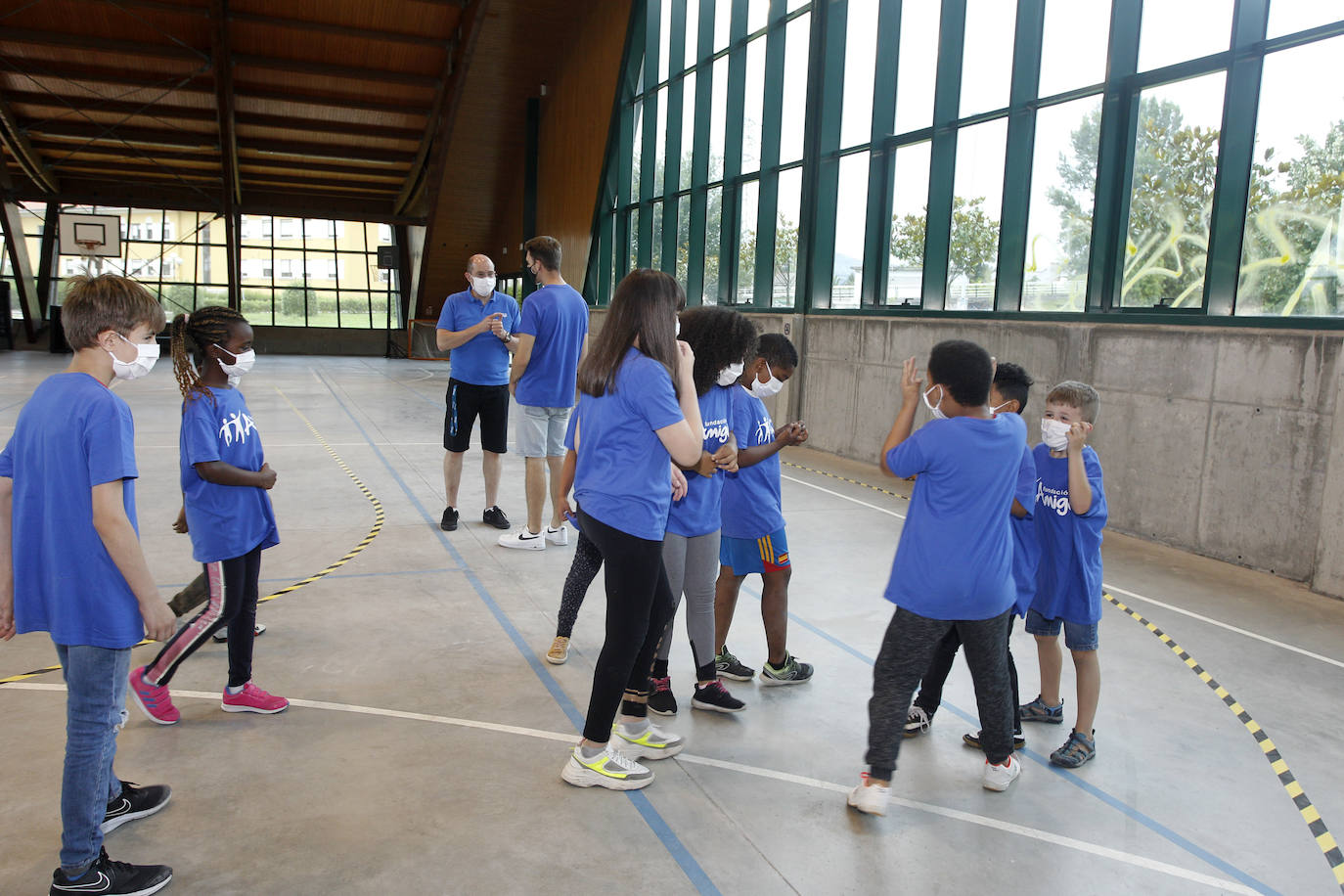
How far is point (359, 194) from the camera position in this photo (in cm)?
2733

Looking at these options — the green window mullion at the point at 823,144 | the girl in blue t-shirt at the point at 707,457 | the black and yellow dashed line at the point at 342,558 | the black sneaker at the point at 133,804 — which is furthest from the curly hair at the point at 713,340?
the green window mullion at the point at 823,144

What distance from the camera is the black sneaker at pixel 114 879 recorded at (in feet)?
7.22

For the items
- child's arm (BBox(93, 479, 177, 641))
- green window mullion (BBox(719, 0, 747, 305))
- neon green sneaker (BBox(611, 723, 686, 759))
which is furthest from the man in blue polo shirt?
green window mullion (BBox(719, 0, 747, 305))

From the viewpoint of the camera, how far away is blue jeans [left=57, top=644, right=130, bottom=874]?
2.20m

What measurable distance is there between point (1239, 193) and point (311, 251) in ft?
88.3

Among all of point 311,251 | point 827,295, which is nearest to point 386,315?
point 311,251

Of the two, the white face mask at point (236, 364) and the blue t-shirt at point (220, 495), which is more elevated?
the white face mask at point (236, 364)

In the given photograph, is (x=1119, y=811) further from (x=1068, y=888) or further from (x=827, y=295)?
(x=827, y=295)

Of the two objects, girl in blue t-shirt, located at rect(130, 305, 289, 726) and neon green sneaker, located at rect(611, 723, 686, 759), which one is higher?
girl in blue t-shirt, located at rect(130, 305, 289, 726)

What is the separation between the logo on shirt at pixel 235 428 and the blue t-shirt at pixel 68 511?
96 centimetres

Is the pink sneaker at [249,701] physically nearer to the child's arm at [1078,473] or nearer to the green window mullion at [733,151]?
the child's arm at [1078,473]

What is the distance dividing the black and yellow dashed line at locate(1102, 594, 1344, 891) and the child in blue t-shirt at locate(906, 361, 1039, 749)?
83cm

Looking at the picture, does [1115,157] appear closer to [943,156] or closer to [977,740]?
[943,156]

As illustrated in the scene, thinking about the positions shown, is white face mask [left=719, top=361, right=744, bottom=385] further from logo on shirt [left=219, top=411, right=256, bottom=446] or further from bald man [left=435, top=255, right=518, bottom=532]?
bald man [left=435, top=255, right=518, bottom=532]
